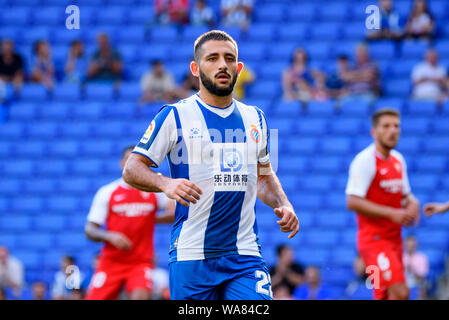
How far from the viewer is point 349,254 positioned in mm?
11906

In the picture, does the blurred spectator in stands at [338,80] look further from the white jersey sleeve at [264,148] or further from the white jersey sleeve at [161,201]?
the white jersey sleeve at [264,148]

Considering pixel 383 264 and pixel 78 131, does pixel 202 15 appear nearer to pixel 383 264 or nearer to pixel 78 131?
pixel 78 131

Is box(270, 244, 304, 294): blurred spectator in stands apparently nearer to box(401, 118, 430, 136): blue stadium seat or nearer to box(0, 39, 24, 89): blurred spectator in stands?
box(401, 118, 430, 136): blue stadium seat

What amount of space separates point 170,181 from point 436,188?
8.93 metres

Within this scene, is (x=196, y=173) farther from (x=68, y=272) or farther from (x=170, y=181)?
(x=68, y=272)

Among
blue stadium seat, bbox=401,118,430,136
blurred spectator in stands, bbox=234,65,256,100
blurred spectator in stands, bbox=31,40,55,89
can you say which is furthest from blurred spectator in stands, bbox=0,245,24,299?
blue stadium seat, bbox=401,118,430,136

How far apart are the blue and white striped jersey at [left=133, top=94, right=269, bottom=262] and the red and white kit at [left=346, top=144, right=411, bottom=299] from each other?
9.26 ft

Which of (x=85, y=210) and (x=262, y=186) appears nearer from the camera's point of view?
(x=262, y=186)

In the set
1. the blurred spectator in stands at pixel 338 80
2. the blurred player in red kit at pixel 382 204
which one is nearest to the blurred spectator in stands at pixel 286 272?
the blurred player in red kit at pixel 382 204

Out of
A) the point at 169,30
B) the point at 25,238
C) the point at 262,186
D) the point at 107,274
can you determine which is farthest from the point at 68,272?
the point at 169,30

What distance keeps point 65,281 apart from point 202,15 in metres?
6.74

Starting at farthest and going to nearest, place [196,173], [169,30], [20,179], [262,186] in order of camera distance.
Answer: [169,30]
[20,179]
[262,186]
[196,173]

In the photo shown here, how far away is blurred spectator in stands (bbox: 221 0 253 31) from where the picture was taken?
15.6m

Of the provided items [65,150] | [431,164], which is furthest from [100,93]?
[431,164]
